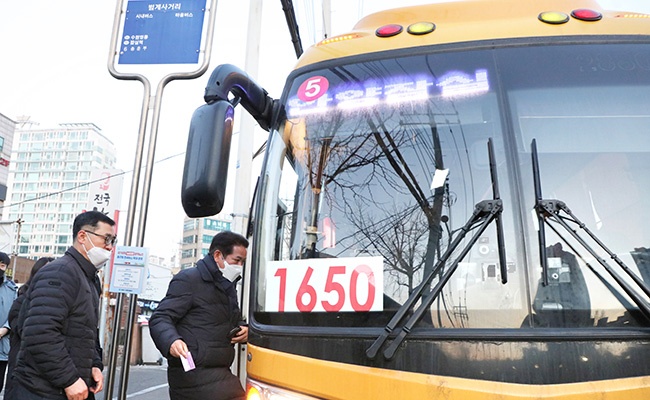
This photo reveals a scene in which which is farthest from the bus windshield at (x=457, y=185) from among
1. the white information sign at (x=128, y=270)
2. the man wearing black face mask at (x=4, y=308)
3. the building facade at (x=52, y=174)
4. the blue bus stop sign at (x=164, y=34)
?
the building facade at (x=52, y=174)

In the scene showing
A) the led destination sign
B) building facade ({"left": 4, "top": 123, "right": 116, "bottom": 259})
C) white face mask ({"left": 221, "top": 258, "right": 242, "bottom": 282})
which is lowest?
white face mask ({"left": 221, "top": 258, "right": 242, "bottom": 282})

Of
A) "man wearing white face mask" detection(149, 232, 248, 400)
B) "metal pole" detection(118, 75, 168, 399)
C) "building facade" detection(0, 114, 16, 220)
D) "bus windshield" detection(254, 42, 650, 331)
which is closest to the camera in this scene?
"bus windshield" detection(254, 42, 650, 331)

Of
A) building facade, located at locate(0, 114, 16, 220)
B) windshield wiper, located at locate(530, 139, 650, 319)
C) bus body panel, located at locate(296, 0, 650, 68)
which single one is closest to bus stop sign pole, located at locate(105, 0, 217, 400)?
bus body panel, located at locate(296, 0, 650, 68)

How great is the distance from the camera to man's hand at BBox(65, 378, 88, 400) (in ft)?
9.39

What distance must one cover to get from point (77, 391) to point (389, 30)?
250 centimetres

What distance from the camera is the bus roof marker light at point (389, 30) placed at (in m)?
2.82

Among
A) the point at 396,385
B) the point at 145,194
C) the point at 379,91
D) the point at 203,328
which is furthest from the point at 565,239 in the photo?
the point at 145,194

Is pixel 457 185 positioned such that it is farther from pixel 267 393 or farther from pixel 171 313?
pixel 171 313

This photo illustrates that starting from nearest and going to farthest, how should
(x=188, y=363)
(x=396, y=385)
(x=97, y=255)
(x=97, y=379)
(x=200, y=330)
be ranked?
(x=396, y=385) < (x=188, y=363) < (x=97, y=379) < (x=97, y=255) < (x=200, y=330)

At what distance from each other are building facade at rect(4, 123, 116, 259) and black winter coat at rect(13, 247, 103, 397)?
429 ft

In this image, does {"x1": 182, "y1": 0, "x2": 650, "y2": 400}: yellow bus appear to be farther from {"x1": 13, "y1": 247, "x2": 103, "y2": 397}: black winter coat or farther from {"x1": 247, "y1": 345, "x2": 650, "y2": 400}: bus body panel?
{"x1": 13, "y1": 247, "x2": 103, "y2": 397}: black winter coat

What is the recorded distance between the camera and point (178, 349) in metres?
3.11

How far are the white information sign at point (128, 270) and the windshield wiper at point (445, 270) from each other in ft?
11.0

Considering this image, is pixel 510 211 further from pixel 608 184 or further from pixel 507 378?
pixel 507 378
